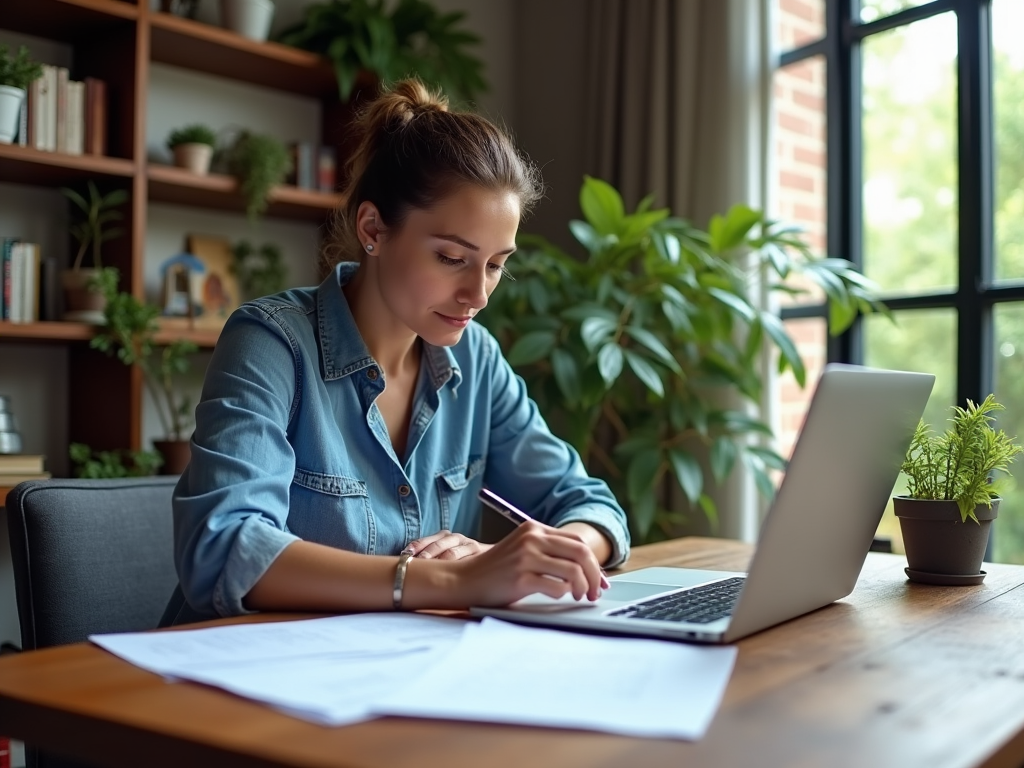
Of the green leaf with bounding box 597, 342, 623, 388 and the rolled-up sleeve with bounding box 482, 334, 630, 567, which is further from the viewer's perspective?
the green leaf with bounding box 597, 342, 623, 388

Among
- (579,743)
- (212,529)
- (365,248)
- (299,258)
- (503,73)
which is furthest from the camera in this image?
(503,73)

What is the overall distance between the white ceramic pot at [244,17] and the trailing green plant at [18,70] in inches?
22.1

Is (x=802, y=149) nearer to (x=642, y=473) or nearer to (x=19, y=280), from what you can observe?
(x=642, y=473)

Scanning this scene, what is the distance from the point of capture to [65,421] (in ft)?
8.82

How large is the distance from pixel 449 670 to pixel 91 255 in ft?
7.28

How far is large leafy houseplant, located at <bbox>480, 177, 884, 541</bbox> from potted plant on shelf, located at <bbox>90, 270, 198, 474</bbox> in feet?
2.61

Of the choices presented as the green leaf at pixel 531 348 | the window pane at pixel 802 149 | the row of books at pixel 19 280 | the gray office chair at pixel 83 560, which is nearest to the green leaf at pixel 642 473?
the green leaf at pixel 531 348

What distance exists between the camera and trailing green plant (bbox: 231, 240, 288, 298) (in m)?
2.97

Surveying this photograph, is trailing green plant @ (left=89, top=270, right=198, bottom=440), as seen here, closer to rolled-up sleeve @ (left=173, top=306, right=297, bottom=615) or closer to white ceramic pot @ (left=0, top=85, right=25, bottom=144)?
white ceramic pot @ (left=0, top=85, right=25, bottom=144)

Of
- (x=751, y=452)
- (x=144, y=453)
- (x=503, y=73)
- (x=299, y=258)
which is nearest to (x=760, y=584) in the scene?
(x=751, y=452)

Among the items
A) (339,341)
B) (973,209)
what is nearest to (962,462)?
(339,341)

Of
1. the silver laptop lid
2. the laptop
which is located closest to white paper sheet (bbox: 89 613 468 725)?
the laptop

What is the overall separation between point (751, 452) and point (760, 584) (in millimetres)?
1692

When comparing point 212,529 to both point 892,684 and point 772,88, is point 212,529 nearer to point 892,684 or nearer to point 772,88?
point 892,684
